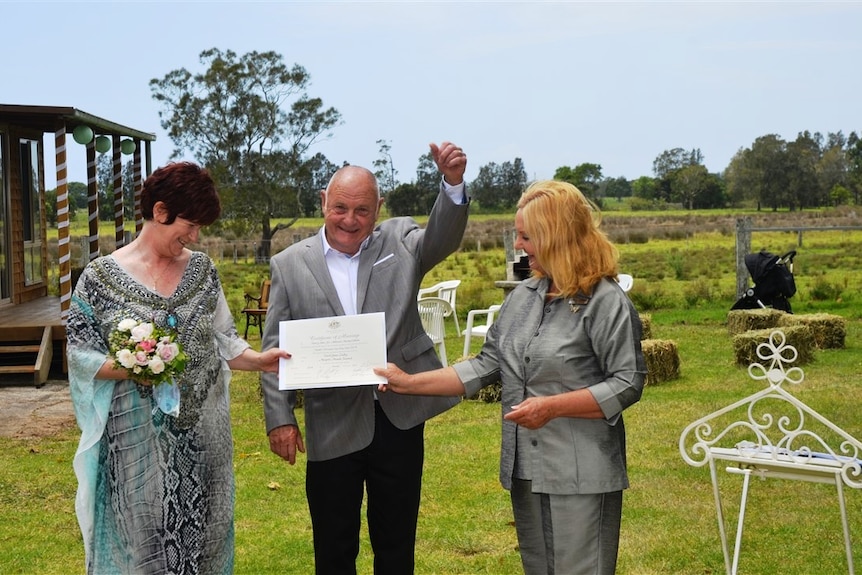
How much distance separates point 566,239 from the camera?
3.34 metres

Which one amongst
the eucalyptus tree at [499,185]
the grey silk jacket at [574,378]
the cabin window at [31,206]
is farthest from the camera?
the eucalyptus tree at [499,185]

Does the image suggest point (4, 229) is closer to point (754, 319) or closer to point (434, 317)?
point (434, 317)

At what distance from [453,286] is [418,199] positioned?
33.4m

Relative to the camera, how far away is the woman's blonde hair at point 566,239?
3332mm

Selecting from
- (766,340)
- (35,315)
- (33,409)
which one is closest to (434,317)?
(766,340)

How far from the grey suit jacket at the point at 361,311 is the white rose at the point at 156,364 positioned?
0.41m

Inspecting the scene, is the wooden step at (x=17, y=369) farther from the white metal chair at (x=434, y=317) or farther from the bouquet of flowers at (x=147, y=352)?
the bouquet of flowers at (x=147, y=352)

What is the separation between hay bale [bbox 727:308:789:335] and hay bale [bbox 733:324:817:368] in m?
1.07

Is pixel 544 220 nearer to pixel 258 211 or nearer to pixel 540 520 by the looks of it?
pixel 540 520

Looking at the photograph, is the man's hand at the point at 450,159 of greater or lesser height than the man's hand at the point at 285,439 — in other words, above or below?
above

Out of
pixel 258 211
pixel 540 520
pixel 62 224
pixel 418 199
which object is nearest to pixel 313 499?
pixel 540 520

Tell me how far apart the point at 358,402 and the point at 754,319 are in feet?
36.2

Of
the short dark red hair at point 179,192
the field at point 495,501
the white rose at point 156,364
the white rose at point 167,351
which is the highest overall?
the short dark red hair at point 179,192

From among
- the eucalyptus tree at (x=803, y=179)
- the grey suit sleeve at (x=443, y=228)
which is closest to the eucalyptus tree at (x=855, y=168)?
the eucalyptus tree at (x=803, y=179)
